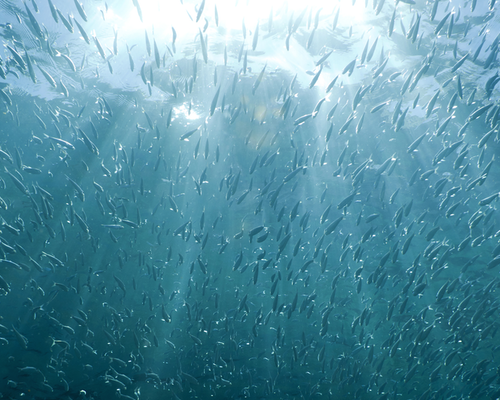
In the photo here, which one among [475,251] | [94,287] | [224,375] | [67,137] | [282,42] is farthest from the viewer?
[224,375]

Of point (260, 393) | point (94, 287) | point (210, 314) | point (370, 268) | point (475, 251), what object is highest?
point (475, 251)

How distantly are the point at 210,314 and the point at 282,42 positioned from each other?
21450 millimetres

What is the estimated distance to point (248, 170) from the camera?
693 inches

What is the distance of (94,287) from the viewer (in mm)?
22109

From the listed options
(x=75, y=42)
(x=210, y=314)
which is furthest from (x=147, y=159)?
(x=210, y=314)

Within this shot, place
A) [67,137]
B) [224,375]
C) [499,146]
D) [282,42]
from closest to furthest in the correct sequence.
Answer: [282,42]
[499,146]
[67,137]
[224,375]

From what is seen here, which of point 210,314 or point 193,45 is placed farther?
point 210,314

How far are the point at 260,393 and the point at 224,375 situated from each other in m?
3.07

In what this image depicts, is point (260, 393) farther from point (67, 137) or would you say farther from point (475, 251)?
point (67, 137)

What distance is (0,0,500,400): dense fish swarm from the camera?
27.4ft

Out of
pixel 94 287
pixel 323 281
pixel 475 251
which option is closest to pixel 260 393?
pixel 323 281

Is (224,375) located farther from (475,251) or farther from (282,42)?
(282,42)

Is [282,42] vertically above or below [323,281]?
above

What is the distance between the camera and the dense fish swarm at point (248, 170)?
27.4 ft
